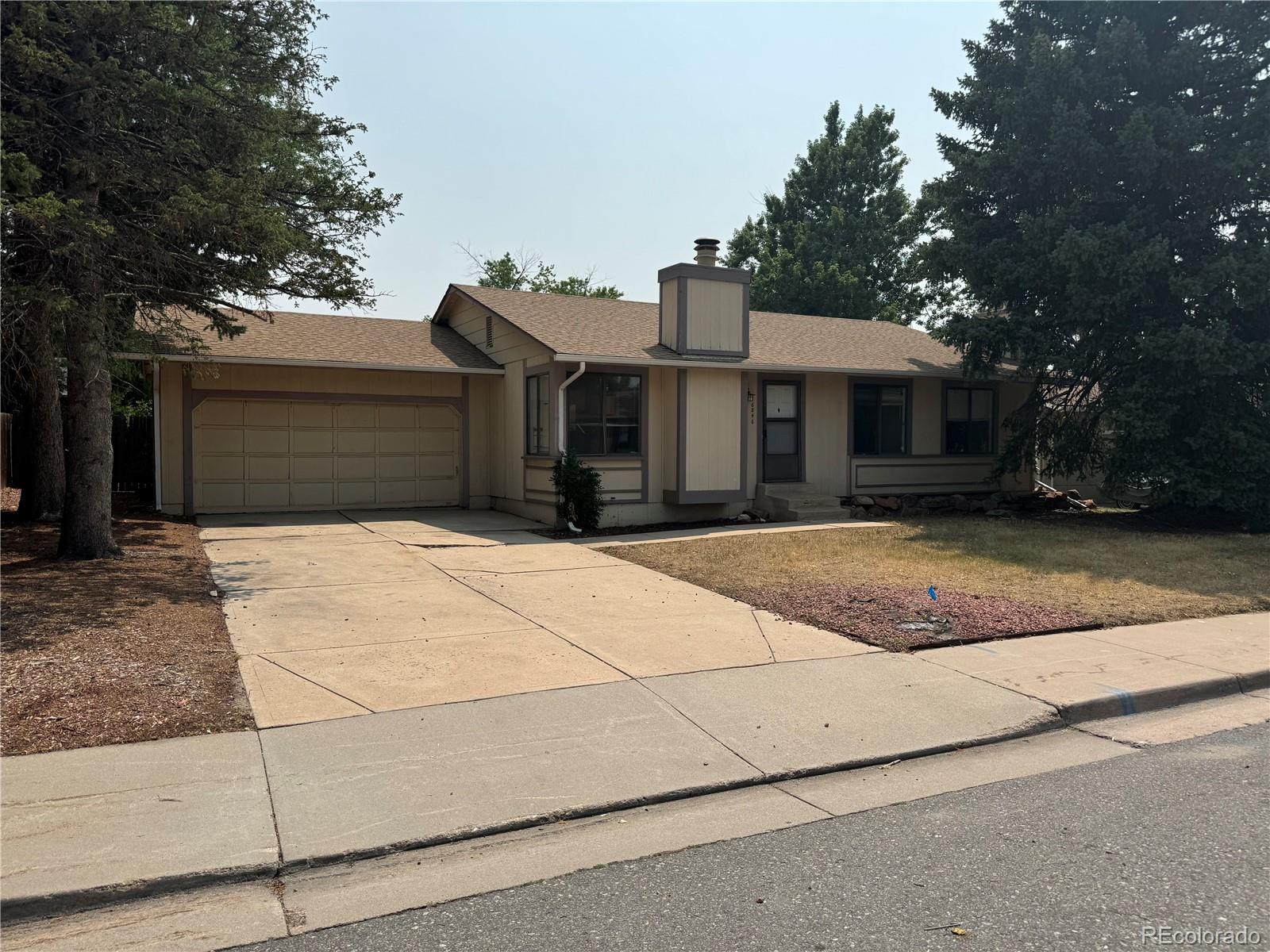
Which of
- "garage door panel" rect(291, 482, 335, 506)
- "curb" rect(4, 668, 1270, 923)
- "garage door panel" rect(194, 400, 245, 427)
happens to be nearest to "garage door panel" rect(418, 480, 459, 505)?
"garage door panel" rect(291, 482, 335, 506)

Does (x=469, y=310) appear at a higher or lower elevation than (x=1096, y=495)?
higher

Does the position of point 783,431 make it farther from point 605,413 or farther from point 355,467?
point 355,467

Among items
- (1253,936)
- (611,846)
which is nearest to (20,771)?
(611,846)

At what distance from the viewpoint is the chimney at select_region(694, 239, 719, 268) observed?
54.3ft

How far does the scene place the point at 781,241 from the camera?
4300 centimetres

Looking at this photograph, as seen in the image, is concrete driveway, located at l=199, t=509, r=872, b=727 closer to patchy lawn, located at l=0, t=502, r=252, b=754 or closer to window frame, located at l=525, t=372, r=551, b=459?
patchy lawn, located at l=0, t=502, r=252, b=754

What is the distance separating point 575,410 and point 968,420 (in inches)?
367

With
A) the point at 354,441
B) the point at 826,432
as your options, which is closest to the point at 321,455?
the point at 354,441

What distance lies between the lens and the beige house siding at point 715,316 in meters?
16.0

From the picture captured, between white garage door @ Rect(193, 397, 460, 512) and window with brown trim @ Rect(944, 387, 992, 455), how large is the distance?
10424mm

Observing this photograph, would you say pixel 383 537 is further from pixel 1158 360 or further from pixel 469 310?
pixel 1158 360

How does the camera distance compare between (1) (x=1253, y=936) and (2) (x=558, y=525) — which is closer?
(1) (x=1253, y=936)

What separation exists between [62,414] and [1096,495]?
22039mm

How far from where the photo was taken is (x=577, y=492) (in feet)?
48.0
